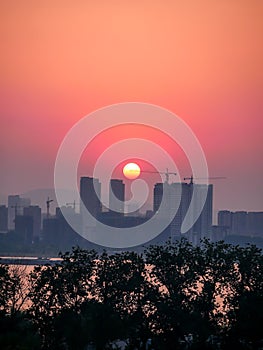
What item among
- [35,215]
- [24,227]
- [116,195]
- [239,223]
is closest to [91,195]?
[116,195]

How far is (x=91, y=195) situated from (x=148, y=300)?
10287 centimetres

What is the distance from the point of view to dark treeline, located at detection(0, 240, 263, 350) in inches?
824

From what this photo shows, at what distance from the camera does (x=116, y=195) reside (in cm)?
13100

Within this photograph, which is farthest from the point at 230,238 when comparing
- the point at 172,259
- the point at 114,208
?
the point at 172,259

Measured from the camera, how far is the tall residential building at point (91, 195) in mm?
125875

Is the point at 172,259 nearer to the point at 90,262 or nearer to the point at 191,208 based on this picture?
the point at 90,262

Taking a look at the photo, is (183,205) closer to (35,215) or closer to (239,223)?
(239,223)

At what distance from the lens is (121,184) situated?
131 m

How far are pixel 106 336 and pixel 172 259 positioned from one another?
3.80m

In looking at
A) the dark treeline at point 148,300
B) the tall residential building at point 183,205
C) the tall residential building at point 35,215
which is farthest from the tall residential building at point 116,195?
the dark treeline at point 148,300

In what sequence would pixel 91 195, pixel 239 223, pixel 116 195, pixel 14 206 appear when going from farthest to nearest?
pixel 14 206
pixel 116 195
pixel 91 195
pixel 239 223

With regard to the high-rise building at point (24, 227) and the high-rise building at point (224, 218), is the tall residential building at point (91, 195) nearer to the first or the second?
the high-rise building at point (24, 227)

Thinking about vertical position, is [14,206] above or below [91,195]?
below

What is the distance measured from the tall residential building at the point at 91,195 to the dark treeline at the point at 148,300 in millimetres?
100151
